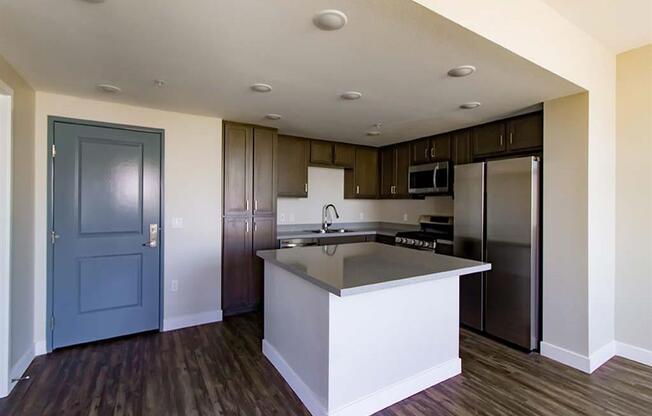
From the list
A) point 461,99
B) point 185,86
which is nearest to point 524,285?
point 461,99

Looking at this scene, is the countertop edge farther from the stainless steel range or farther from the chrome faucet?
the chrome faucet

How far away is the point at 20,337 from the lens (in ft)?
8.24

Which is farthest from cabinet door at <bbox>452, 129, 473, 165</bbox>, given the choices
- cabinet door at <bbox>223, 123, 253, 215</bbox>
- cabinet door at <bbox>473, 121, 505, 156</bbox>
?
cabinet door at <bbox>223, 123, 253, 215</bbox>

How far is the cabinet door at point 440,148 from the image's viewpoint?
13.5 feet

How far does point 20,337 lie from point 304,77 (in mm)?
3004

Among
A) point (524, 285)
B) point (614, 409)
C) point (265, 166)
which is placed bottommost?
point (614, 409)

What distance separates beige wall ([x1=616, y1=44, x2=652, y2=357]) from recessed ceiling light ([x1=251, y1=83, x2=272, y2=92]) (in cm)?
308

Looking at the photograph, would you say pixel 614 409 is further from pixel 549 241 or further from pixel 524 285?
pixel 549 241

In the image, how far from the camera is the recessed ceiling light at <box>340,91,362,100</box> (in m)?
2.77

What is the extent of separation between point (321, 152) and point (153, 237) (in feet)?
8.31

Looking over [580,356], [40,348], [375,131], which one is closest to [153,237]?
[40,348]

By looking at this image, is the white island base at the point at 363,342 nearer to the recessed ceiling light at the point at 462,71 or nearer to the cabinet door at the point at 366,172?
the recessed ceiling light at the point at 462,71

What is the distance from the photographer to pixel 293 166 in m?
4.53

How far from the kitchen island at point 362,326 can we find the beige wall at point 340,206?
7.14ft
